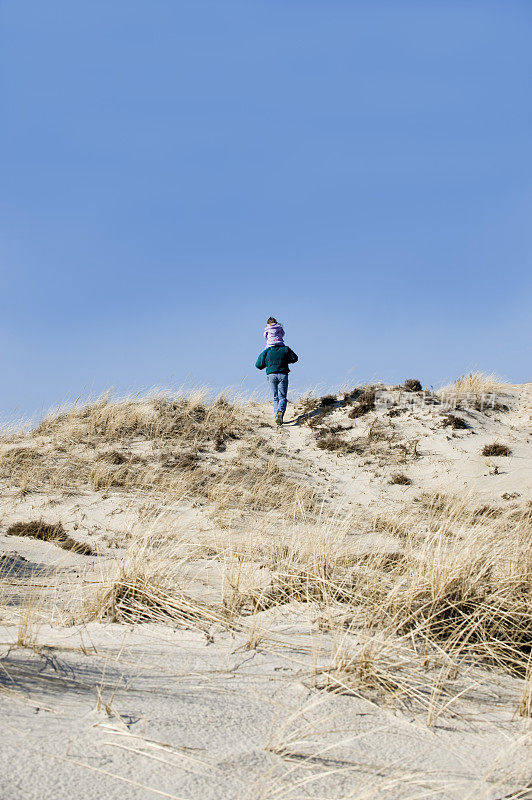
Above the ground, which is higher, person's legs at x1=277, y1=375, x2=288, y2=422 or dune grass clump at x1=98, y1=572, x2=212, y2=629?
person's legs at x1=277, y1=375, x2=288, y2=422

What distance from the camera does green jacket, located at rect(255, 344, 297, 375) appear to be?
1683cm

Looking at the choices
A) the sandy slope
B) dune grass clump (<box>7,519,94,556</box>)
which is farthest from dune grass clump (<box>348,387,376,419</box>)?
the sandy slope

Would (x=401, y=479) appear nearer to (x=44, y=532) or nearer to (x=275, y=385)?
(x=275, y=385)

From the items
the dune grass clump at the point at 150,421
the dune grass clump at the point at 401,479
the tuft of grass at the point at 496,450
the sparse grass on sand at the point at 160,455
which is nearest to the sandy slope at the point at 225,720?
the sparse grass on sand at the point at 160,455

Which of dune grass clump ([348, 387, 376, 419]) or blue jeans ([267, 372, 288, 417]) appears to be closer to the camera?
blue jeans ([267, 372, 288, 417])

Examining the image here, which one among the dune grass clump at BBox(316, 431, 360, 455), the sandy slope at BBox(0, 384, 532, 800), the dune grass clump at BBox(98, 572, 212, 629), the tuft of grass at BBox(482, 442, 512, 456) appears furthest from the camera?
the dune grass clump at BBox(316, 431, 360, 455)

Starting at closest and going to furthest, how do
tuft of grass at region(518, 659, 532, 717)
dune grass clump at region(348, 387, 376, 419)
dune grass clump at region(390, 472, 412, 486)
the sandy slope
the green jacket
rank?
1. the sandy slope
2. tuft of grass at region(518, 659, 532, 717)
3. dune grass clump at region(390, 472, 412, 486)
4. the green jacket
5. dune grass clump at region(348, 387, 376, 419)

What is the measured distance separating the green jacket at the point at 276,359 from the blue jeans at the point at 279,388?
0.13 metres

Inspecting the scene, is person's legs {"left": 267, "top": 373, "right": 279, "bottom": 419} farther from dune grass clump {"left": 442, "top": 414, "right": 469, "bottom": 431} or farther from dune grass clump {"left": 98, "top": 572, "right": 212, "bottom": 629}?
dune grass clump {"left": 98, "top": 572, "right": 212, "bottom": 629}

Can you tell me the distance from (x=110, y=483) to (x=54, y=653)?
31.3ft

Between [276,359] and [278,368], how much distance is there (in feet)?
0.90

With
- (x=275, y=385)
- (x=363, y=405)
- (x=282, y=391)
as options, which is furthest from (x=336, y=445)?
(x=275, y=385)

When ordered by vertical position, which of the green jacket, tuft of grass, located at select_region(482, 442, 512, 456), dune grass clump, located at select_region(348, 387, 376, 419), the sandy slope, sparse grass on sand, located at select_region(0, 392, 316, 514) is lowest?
the sandy slope

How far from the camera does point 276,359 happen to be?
16828mm
